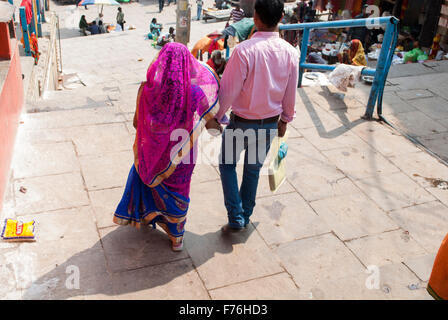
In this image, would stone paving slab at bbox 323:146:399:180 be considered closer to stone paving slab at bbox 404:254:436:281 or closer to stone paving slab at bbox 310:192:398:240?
stone paving slab at bbox 310:192:398:240

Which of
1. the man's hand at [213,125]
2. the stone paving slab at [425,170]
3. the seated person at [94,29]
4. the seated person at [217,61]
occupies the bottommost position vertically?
the seated person at [94,29]

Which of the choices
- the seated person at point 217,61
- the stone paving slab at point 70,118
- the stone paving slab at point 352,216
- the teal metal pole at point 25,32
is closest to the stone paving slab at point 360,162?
the stone paving slab at point 352,216

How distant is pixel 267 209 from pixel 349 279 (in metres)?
0.95

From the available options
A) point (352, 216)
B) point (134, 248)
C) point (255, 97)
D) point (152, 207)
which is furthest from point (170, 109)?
point (352, 216)

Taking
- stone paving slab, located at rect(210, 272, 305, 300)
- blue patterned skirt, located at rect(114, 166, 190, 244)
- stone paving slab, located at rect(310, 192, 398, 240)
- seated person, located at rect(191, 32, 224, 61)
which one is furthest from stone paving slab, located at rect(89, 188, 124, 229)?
seated person, located at rect(191, 32, 224, 61)

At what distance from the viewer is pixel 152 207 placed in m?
3.25

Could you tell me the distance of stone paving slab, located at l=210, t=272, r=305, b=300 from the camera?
9.84 feet

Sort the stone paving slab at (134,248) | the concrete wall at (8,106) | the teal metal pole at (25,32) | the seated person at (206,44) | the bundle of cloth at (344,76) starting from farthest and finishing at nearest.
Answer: the teal metal pole at (25,32), the seated person at (206,44), the bundle of cloth at (344,76), the concrete wall at (8,106), the stone paving slab at (134,248)

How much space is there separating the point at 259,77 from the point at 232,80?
177 millimetres

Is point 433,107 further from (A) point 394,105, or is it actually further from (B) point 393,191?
(B) point 393,191

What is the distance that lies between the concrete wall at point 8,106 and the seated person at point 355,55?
4.85 m

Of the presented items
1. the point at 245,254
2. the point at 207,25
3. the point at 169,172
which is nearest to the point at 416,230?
the point at 245,254

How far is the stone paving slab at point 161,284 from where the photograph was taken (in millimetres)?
2957

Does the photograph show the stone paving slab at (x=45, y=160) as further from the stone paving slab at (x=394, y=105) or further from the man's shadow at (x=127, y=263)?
the stone paving slab at (x=394, y=105)
